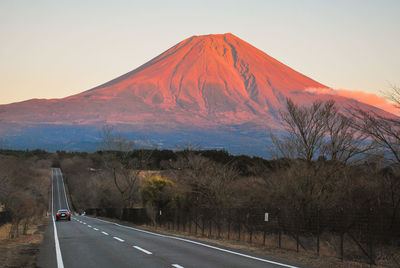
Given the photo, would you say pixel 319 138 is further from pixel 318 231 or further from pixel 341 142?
pixel 318 231

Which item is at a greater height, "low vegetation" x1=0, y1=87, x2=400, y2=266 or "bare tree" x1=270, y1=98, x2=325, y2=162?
"bare tree" x1=270, y1=98, x2=325, y2=162

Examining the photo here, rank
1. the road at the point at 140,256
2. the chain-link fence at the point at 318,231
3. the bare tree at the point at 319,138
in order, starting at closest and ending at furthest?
the road at the point at 140,256 < the chain-link fence at the point at 318,231 < the bare tree at the point at 319,138

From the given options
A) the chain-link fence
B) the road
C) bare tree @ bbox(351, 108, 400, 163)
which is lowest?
the road

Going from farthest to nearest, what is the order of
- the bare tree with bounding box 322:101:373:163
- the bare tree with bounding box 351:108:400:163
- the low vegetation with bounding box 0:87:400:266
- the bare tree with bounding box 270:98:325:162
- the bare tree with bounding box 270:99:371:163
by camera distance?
the bare tree with bounding box 270:98:325:162, the bare tree with bounding box 270:99:371:163, the bare tree with bounding box 322:101:373:163, the low vegetation with bounding box 0:87:400:266, the bare tree with bounding box 351:108:400:163

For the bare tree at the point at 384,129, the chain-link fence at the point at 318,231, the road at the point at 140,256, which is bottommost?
the road at the point at 140,256

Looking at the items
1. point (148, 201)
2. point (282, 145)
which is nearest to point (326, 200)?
point (282, 145)

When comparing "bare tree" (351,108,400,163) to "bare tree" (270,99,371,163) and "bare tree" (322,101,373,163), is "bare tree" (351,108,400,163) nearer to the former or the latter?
"bare tree" (322,101,373,163)

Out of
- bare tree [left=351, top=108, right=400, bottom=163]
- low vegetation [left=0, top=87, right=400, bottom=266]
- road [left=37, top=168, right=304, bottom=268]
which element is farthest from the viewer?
low vegetation [left=0, top=87, right=400, bottom=266]

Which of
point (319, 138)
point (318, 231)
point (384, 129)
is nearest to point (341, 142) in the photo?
point (319, 138)

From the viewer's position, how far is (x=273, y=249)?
64.5 feet

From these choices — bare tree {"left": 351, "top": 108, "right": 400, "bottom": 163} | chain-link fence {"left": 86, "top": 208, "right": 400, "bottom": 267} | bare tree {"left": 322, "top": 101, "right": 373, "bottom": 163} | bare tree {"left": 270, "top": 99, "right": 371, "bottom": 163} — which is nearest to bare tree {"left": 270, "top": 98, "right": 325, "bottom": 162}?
bare tree {"left": 270, "top": 99, "right": 371, "bottom": 163}

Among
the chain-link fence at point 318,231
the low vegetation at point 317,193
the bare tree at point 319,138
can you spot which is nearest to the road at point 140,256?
the chain-link fence at point 318,231

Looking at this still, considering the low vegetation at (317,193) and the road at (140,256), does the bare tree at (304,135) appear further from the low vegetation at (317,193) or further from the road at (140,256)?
the road at (140,256)

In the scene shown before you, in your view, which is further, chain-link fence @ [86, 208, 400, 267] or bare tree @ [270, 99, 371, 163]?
bare tree @ [270, 99, 371, 163]
